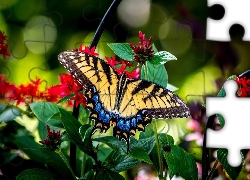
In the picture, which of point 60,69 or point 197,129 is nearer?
point 197,129

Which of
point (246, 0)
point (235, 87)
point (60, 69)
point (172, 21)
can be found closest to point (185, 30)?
point (172, 21)

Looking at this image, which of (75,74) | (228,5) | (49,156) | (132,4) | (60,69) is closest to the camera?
(75,74)

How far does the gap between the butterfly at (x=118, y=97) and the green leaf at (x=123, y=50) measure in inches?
1.6

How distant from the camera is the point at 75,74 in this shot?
0.67 metres

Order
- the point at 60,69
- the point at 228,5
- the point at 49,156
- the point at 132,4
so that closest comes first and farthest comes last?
the point at 49,156, the point at 228,5, the point at 60,69, the point at 132,4

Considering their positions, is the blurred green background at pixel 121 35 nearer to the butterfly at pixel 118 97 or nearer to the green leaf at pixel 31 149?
the green leaf at pixel 31 149

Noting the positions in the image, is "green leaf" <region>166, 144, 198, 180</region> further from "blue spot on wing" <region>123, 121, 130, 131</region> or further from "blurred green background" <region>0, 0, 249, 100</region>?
"blurred green background" <region>0, 0, 249, 100</region>

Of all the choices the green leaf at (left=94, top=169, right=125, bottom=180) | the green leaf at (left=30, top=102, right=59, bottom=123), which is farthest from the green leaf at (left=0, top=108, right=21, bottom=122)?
the green leaf at (left=94, top=169, right=125, bottom=180)

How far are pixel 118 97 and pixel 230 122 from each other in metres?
0.30

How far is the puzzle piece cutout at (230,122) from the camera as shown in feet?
2.34

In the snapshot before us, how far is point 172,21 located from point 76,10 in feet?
1.77

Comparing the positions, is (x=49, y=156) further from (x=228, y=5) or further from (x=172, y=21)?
(x=172, y=21)

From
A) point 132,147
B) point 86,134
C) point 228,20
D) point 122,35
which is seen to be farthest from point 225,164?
point 122,35

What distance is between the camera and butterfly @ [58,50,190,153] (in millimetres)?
663
